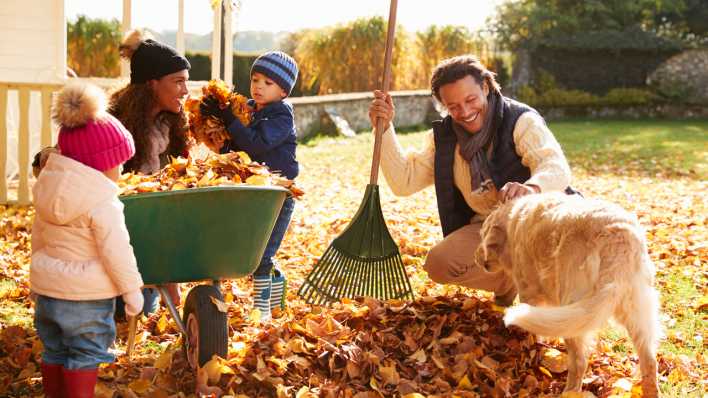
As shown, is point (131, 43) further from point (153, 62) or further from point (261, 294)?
point (261, 294)

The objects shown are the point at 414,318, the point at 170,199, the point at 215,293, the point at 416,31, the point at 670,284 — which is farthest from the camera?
the point at 416,31

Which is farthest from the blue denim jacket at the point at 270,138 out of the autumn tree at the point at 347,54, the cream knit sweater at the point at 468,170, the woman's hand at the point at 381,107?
the autumn tree at the point at 347,54

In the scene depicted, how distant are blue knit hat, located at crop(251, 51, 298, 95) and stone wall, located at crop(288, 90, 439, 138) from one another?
991 centimetres

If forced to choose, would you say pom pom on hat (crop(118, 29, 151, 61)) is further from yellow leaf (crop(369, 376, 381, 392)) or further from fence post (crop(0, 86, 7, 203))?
fence post (crop(0, 86, 7, 203))

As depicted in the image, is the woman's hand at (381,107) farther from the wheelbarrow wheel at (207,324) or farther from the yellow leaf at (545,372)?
the yellow leaf at (545,372)

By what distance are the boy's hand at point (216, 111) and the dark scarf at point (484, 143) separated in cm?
124

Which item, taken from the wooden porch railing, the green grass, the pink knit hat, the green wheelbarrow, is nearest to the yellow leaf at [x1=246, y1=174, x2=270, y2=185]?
the green wheelbarrow

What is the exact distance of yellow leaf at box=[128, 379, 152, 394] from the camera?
10.7 ft

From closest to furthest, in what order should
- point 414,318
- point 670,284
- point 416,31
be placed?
point 414,318 → point 670,284 → point 416,31

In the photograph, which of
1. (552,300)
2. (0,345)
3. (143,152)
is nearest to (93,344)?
(0,345)

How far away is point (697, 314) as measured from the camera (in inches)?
178

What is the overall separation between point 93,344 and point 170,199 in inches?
24.0

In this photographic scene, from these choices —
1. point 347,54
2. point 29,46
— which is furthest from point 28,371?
point 347,54

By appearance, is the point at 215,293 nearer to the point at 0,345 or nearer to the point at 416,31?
the point at 0,345
